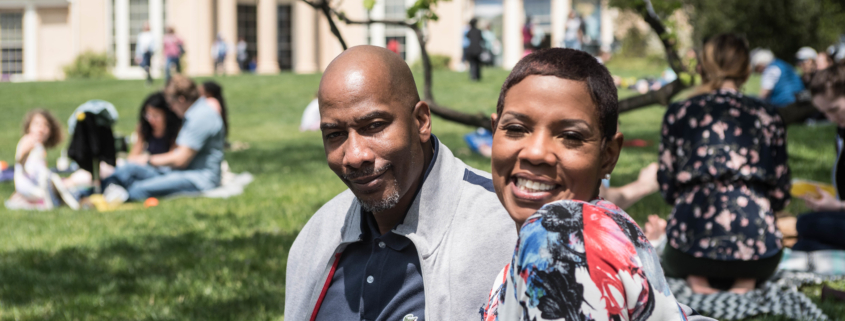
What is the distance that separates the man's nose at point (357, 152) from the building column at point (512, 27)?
34292 millimetres

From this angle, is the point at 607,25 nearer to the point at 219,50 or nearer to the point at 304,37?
the point at 304,37

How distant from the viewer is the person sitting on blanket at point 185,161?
26.9 ft

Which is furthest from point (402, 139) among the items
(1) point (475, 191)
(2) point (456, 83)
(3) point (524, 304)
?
(2) point (456, 83)

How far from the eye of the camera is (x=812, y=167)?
809cm

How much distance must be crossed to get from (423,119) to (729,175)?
246 cm

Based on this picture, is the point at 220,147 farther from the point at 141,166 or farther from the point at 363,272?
the point at 363,272

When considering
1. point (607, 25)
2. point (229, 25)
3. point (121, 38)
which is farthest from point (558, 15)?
point (121, 38)

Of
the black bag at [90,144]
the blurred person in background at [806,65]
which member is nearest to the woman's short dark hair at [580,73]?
the black bag at [90,144]

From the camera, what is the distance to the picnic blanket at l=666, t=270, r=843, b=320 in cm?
376

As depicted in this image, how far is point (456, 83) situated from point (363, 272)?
21.1 metres

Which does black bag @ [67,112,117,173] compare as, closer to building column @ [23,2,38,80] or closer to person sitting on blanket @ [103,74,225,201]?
person sitting on blanket @ [103,74,225,201]

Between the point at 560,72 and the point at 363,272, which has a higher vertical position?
the point at 560,72

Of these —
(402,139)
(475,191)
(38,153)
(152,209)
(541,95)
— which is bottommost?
(152,209)

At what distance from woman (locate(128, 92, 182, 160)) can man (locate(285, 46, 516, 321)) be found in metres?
7.26
